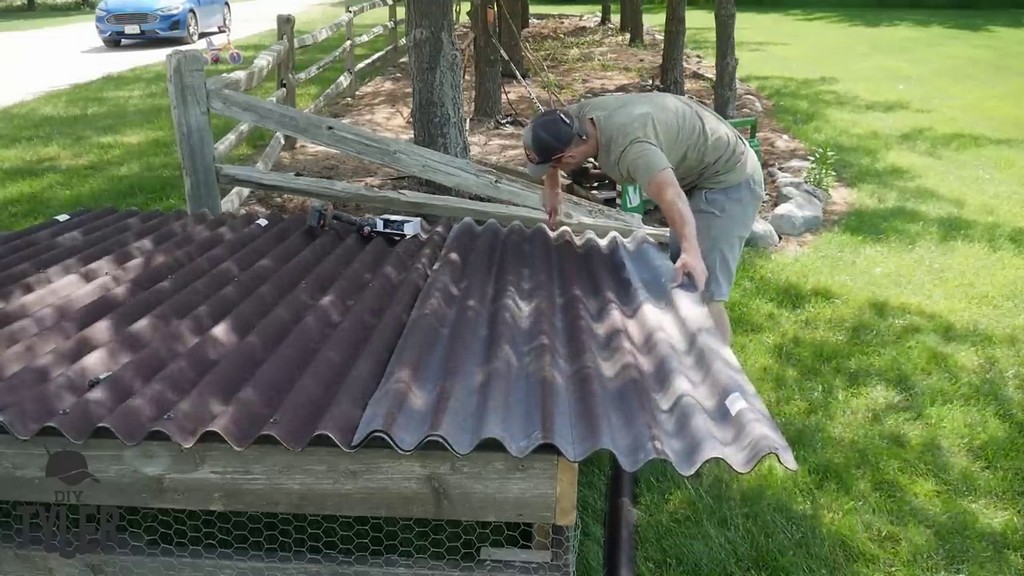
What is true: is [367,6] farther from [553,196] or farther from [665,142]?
[665,142]

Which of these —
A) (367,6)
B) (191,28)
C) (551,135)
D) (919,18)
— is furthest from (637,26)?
(551,135)

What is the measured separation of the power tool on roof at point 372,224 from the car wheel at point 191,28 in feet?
42.7

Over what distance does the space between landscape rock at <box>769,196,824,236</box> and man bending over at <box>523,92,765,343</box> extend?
9.43ft

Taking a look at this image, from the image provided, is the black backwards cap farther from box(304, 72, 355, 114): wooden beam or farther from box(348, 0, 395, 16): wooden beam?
box(348, 0, 395, 16): wooden beam

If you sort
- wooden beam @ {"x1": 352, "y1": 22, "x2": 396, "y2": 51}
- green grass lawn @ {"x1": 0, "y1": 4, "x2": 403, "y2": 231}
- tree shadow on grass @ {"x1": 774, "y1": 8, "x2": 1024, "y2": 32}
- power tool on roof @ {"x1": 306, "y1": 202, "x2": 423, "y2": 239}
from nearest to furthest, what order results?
1. power tool on roof @ {"x1": 306, "y1": 202, "x2": 423, "y2": 239}
2. green grass lawn @ {"x1": 0, "y1": 4, "x2": 403, "y2": 231}
3. wooden beam @ {"x1": 352, "y1": 22, "x2": 396, "y2": 51}
4. tree shadow on grass @ {"x1": 774, "y1": 8, "x2": 1024, "y2": 32}

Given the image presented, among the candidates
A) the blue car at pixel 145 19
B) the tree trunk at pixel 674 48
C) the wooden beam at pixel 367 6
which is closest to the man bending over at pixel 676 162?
the tree trunk at pixel 674 48

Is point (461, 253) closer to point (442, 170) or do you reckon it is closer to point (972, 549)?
point (442, 170)

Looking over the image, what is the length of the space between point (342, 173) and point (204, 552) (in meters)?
5.00

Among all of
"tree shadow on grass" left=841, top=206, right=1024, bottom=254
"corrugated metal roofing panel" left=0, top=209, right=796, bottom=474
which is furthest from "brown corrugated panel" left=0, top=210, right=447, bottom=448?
"tree shadow on grass" left=841, top=206, right=1024, bottom=254

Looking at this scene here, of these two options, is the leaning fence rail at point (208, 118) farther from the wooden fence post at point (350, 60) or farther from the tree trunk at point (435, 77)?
the wooden fence post at point (350, 60)

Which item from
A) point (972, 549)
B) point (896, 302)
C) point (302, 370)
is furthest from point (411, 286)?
point (896, 302)

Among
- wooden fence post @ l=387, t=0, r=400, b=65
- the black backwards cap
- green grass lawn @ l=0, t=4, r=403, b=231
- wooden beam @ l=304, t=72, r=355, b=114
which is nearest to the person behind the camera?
the black backwards cap

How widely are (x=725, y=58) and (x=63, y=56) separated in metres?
11.6

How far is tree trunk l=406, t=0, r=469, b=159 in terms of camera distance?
225 inches
